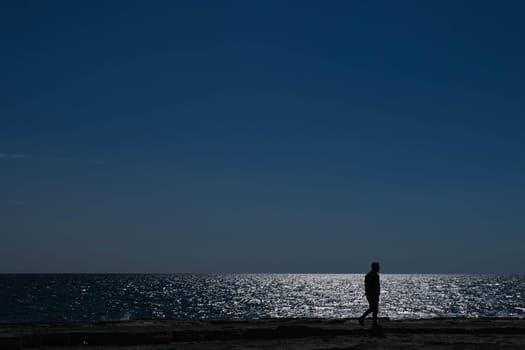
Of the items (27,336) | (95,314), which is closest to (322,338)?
(27,336)

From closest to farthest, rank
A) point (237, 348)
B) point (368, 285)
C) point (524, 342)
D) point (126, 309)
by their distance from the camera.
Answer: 1. point (237, 348)
2. point (524, 342)
3. point (368, 285)
4. point (126, 309)

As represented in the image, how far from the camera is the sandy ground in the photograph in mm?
13227

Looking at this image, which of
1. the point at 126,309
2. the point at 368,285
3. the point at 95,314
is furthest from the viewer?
the point at 126,309

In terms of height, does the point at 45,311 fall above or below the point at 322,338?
below

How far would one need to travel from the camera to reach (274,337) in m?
15.1

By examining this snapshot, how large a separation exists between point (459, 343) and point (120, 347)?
7805 mm

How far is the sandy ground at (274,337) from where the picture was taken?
13227 mm

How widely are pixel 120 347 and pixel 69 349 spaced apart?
3.59 feet

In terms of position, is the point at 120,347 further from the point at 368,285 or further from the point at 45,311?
the point at 45,311

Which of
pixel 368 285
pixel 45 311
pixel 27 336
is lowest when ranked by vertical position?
pixel 45 311

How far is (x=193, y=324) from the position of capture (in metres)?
17.8

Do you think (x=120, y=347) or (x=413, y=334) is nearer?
(x=120, y=347)

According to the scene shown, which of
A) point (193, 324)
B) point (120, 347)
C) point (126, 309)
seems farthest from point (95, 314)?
point (120, 347)

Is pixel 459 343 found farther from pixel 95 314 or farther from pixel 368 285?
pixel 95 314
